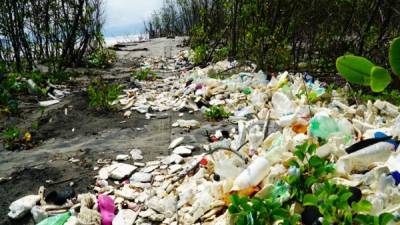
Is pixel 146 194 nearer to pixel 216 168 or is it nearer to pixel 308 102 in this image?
pixel 216 168

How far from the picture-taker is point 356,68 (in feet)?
1.83

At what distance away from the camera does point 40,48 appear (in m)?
9.31

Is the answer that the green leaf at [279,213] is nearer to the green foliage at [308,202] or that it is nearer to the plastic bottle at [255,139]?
the green foliage at [308,202]

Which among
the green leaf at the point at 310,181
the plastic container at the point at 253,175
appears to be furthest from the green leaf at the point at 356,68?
the plastic container at the point at 253,175

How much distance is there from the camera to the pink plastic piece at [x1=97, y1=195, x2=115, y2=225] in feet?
7.40

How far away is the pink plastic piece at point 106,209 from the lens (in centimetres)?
225

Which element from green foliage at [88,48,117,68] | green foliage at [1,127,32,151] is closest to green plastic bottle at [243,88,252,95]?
green foliage at [1,127,32,151]

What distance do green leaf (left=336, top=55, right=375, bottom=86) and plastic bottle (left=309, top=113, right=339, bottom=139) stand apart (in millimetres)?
1846

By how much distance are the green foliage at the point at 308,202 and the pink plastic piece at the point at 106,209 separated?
916mm

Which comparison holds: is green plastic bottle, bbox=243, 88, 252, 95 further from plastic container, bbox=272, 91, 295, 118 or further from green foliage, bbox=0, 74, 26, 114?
green foliage, bbox=0, 74, 26, 114

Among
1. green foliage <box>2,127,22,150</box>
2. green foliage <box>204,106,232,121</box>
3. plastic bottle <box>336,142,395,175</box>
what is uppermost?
plastic bottle <box>336,142,395,175</box>

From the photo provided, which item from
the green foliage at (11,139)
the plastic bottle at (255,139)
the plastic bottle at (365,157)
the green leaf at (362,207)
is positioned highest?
the green leaf at (362,207)

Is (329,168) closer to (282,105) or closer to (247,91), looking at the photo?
(282,105)

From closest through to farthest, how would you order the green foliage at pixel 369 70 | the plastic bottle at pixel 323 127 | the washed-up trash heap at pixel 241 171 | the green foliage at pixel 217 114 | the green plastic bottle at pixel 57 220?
the green foliage at pixel 369 70 → the washed-up trash heap at pixel 241 171 → the green plastic bottle at pixel 57 220 → the plastic bottle at pixel 323 127 → the green foliage at pixel 217 114
